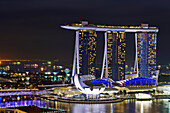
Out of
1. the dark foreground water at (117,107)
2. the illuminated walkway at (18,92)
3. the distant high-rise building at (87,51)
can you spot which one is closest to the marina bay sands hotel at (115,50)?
the distant high-rise building at (87,51)

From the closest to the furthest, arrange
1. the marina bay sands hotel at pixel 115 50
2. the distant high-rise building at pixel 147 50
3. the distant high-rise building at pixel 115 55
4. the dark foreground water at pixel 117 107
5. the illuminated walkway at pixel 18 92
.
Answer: the dark foreground water at pixel 117 107 → the illuminated walkway at pixel 18 92 → the marina bay sands hotel at pixel 115 50 → the distant high-rise building at pixel 115 55 → the distant high-rise building at pixel 147 50

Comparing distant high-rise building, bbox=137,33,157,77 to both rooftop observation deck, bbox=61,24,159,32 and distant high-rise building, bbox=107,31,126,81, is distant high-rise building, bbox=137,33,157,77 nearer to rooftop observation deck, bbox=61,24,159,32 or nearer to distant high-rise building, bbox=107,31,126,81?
rooftop observation deck, bbox=61,24,159,32

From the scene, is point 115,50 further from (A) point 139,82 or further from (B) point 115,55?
(A) point 139,82

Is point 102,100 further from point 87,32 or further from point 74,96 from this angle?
point 87,32

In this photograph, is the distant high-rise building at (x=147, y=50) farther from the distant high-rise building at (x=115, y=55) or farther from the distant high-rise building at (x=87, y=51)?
the distant high-rise building at (x=87, y=51)

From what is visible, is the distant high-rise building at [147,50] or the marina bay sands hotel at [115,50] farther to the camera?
the distant high-rise building at [147,50]

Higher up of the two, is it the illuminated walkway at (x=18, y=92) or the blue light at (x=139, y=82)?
the blue light at (x=139, y=82)

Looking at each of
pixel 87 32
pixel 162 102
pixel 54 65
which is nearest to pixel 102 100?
pixel 162 102

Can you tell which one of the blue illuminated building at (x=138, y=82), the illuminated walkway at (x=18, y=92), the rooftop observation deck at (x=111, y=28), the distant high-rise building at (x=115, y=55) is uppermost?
the rooftop observation deck at (x=111, y=28)

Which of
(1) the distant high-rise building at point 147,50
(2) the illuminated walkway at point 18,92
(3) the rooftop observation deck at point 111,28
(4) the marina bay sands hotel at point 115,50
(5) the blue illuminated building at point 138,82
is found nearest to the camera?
(2) the illuminated walkway at point 18,92
